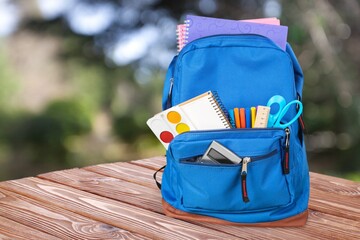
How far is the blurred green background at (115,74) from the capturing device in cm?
321

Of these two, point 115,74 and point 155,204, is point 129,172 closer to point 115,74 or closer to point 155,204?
point 155,204

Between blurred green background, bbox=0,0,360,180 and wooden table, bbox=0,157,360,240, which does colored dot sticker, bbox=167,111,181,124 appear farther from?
blurred green background, bbox=0,0,360,180

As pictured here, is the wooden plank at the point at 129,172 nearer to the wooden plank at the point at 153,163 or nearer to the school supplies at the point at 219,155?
the wooden plank at the point at 153,163

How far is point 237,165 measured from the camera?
1052 mm

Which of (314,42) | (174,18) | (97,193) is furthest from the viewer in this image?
(174,18)

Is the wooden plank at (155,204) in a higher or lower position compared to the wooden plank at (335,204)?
higher

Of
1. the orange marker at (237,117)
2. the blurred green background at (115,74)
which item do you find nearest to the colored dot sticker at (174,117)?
the orange marker at (237,117)

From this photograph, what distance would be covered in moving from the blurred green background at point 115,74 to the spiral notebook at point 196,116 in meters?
2.03

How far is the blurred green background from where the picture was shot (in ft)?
10.5

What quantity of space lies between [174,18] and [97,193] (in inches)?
88.9

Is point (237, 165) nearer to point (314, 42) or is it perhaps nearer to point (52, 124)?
point (314, 42)

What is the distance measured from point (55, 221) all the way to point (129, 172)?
401 mm

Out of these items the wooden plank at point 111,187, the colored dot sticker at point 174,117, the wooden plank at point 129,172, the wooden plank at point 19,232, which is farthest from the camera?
the wooden plank at point 129,172

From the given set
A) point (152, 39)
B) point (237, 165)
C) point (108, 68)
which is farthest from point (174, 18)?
point (237, 165)
